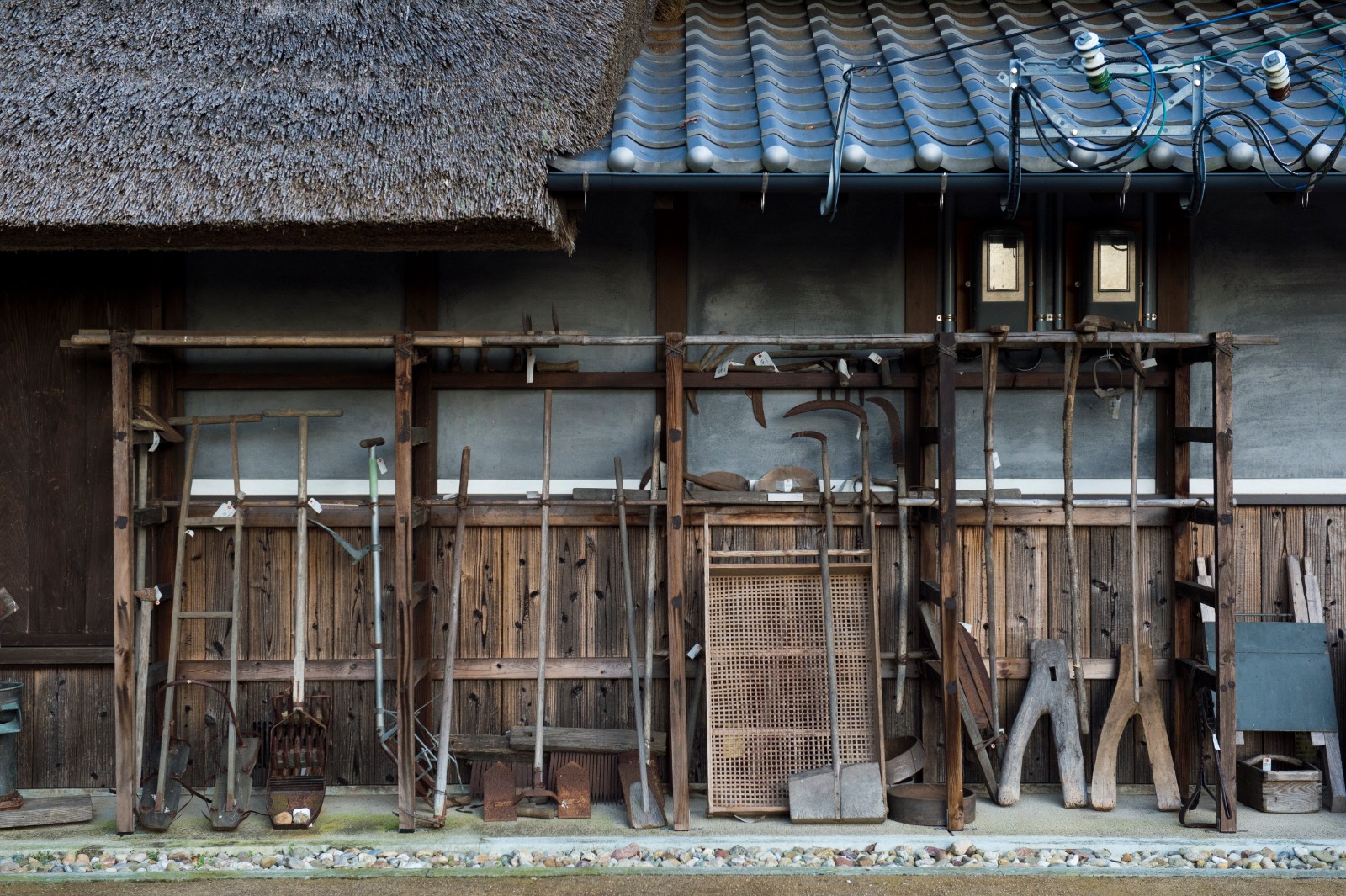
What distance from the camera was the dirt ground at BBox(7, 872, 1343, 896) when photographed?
163 inches

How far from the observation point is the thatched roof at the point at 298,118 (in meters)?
4.45

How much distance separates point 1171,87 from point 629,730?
13.6 feet

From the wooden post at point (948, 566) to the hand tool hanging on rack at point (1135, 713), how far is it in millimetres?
811

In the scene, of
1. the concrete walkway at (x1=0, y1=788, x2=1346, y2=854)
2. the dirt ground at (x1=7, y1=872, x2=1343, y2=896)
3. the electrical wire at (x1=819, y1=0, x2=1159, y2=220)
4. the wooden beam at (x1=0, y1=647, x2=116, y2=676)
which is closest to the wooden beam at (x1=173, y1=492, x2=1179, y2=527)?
the wooden beam at (x1=0, y1=647, x2=116, y2=676)

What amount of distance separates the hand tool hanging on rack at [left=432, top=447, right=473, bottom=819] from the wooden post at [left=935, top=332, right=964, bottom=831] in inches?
89.2

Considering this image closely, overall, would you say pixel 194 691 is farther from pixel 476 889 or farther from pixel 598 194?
pixel 598 194

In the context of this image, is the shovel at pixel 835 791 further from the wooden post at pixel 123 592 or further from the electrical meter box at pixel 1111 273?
the wooden post at pixel 123 592

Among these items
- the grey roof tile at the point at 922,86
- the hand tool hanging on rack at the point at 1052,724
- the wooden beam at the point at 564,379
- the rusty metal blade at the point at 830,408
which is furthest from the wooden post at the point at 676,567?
the hand tool hanging on rack at the point at 1052,724

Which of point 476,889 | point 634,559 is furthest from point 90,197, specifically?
point 476,889

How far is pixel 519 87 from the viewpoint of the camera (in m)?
4.69

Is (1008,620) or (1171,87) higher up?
(1171,87)

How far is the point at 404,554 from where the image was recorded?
189 inches

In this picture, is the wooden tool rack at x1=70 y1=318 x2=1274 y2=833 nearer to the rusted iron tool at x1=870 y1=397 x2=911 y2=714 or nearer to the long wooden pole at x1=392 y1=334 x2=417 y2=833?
the long wooden pole at x1=392 y1=334 x2=417 y2=833

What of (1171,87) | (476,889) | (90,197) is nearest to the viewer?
(476,889)
